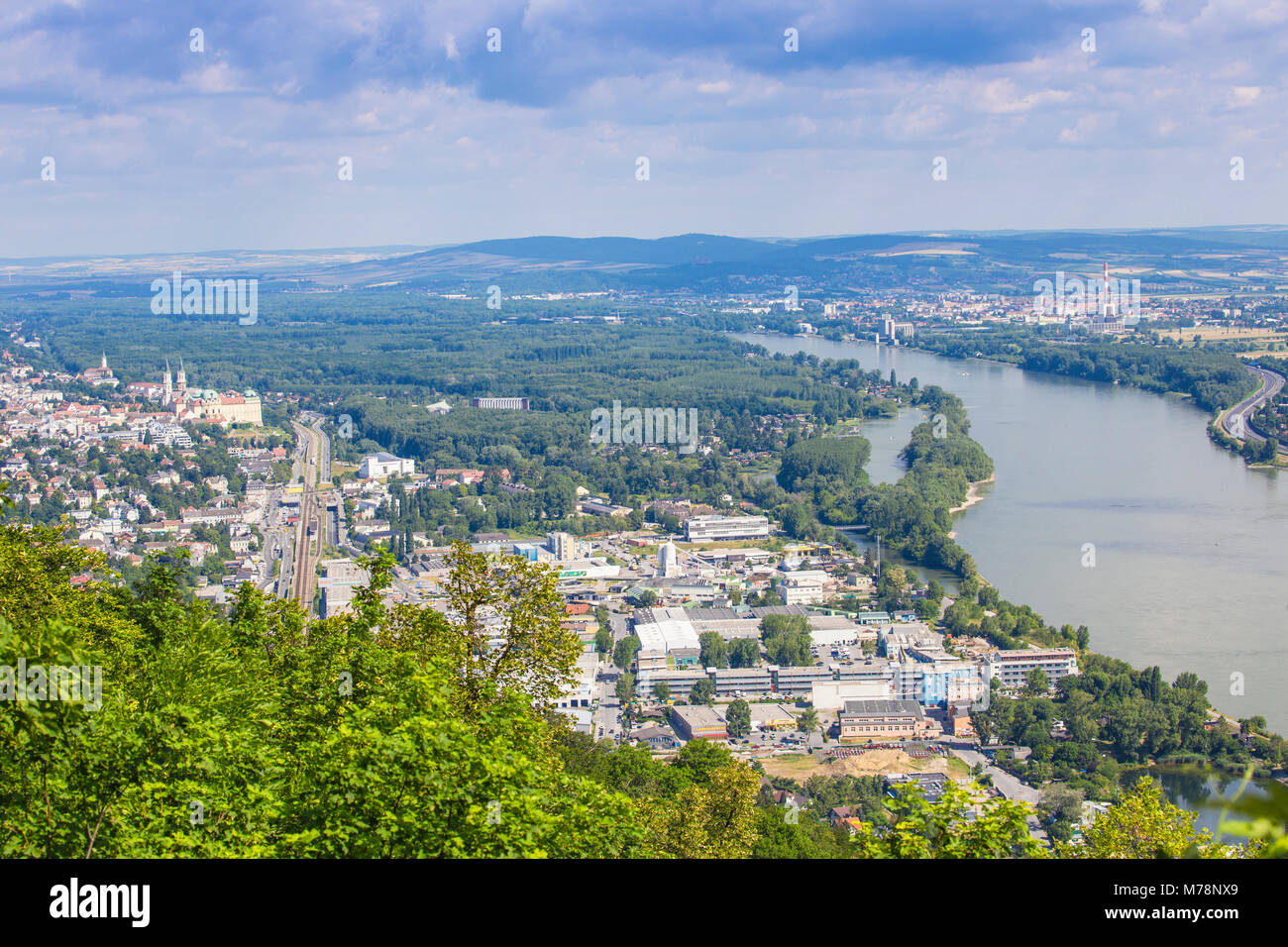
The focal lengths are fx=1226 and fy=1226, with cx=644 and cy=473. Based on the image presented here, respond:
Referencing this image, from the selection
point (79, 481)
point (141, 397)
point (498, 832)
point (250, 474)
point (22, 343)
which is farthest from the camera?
point (22, 343)

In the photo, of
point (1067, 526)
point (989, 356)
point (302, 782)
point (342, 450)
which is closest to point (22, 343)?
point (342, 450)

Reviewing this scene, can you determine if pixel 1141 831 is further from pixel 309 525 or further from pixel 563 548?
pixel 309 525

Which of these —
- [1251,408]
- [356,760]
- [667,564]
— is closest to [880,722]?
[667,564]

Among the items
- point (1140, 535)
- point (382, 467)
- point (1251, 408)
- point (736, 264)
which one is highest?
point (736, 264)

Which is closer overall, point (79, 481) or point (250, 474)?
point (79, 481)

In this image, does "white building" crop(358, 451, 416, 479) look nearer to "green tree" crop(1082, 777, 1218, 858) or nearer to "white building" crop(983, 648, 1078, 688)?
"white building" crop(983, 648, 1078, 688)

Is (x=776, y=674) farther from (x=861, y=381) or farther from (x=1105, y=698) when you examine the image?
(x=861, y=381)

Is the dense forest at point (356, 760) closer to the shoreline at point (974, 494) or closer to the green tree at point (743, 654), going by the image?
the green tree at point (743, 654)
